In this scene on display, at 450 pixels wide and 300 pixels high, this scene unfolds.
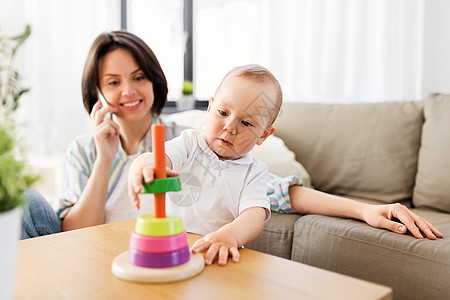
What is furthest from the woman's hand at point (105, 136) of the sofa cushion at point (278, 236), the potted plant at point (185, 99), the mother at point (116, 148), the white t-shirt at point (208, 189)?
the potted plant at point (185, 99)

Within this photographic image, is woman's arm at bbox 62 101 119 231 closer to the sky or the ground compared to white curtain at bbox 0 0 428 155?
closer to the ground

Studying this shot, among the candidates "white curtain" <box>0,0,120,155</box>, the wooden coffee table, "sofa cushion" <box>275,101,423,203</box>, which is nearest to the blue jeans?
the wooden coffee table

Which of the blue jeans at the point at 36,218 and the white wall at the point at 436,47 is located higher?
the white wall at the point at 436,47

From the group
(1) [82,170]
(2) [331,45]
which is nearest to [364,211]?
(1) [82,170]

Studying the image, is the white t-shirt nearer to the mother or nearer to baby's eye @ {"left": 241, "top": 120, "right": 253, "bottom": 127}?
baby's eye @ {"left": 241, "top": 120, "right": 253, "bottom": 127}

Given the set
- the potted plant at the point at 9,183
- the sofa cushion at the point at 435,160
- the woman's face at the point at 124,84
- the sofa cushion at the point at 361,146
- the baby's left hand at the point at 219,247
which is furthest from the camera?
the sofa cushion at the point at 361,146

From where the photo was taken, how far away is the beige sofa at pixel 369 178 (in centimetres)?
112

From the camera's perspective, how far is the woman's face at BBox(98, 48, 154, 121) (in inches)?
59.1

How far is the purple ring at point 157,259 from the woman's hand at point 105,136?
2.49ft

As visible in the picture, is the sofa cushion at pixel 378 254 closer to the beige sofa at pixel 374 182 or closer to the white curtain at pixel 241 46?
the beige sofa at pixel 374 182

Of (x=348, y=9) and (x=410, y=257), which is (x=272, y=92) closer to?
(x=410, y=257)

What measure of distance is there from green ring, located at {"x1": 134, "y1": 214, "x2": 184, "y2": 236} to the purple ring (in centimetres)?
3

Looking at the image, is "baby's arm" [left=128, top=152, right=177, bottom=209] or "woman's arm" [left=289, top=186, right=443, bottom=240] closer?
"baby's arm" [left=128, top=152, right=177, bottom=209]

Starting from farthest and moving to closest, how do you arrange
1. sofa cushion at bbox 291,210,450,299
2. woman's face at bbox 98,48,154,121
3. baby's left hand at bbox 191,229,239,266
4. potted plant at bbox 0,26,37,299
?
1. woman's face at bbox 98,48,154,121
2. sofa cushion at bbox 291,210,450,299
3. baby's left hand at bbox 191,229,239,266
4. potted plant at bbox 0,26,37,299
